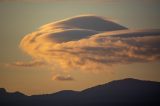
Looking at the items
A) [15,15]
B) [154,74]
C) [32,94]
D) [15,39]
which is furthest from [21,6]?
[154,74]

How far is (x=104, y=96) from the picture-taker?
4180 millimetres

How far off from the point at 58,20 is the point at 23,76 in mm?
933

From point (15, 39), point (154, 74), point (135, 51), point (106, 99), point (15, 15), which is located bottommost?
point (106, 99)

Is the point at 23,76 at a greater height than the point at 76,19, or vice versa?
the point at 76,19

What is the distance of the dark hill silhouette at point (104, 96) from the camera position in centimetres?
413

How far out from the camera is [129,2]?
4305mm

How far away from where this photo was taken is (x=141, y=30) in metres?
4.25

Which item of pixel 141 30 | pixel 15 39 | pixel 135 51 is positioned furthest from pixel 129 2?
pixel 15 39

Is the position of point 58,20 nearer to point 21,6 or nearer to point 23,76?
point 21,6

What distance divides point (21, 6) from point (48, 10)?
41cm

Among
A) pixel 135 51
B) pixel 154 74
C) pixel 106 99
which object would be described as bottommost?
pixel 106 99

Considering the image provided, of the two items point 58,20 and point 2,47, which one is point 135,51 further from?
point 2,47

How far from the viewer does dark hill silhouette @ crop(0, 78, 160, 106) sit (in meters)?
4.13

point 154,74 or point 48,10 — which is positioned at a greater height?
point 48,10
